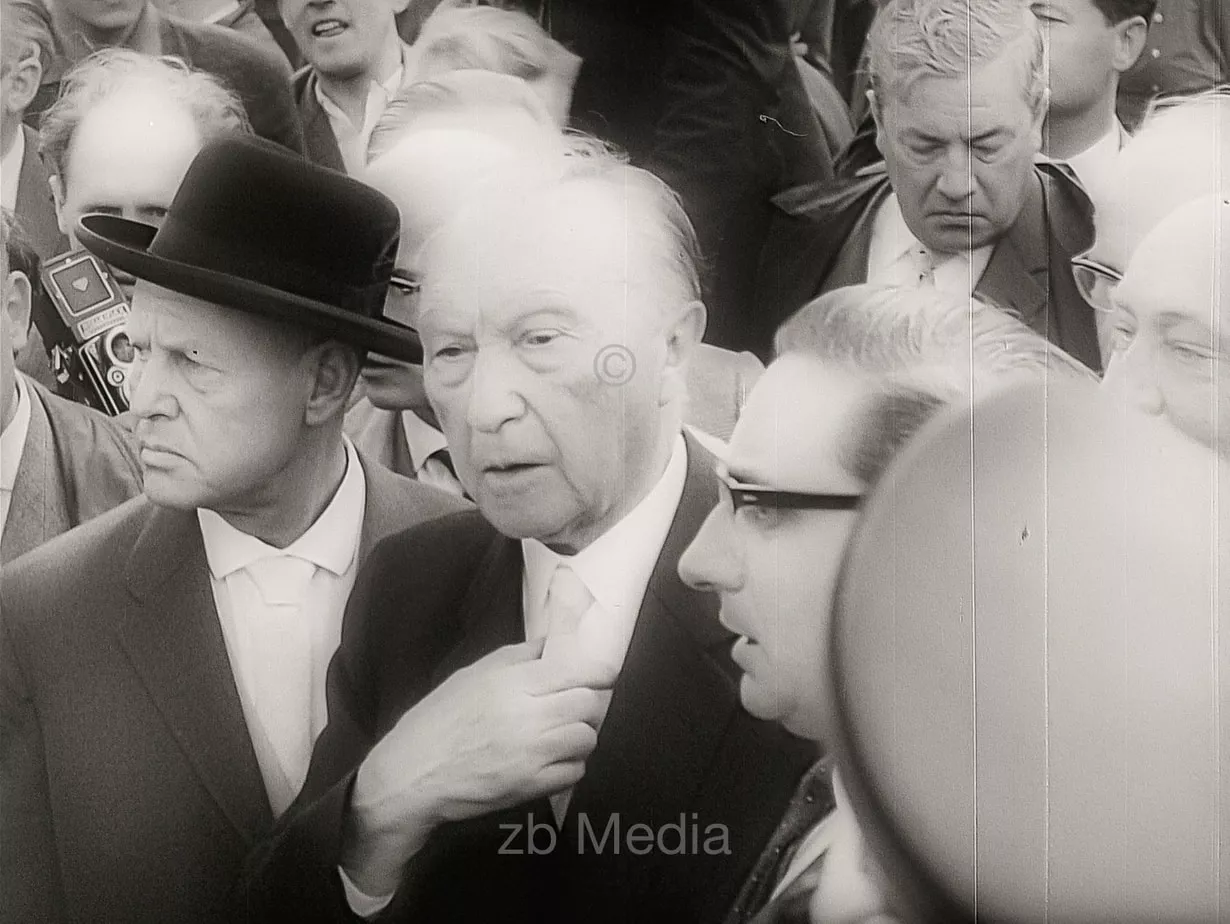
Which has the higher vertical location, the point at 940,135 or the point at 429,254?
the point at 940,135

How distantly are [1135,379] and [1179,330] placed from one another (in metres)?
0.18

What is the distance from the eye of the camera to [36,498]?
348cm

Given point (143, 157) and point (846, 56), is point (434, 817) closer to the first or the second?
point (143, 157)

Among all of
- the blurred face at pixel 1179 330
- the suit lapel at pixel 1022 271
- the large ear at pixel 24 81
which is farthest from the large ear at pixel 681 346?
the large ear at pixel 24 81

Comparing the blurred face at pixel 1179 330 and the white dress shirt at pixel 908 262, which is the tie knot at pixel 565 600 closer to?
the white dress shirt at pixel 908 262

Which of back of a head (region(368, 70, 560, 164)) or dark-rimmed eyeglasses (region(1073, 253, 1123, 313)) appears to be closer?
back of a head (region(368, 70, 560, 164))

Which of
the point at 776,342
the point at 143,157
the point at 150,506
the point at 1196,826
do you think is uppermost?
the point at 143,157

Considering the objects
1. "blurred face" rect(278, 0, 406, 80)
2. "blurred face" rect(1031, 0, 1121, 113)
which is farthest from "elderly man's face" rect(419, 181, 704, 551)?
"blurred face" rect(1031, 0, 1121, 113)

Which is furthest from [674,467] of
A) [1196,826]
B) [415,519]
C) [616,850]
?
[1196,826]

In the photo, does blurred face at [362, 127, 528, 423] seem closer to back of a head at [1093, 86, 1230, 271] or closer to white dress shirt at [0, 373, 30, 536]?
white dress shirt at [0, 373, 30, 536]

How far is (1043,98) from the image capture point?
3.66 m

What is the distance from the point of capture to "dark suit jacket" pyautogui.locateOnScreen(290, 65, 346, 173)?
3.46 meters

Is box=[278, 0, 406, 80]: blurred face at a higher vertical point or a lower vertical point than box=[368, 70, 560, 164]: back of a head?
higher

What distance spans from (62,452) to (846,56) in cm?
203
